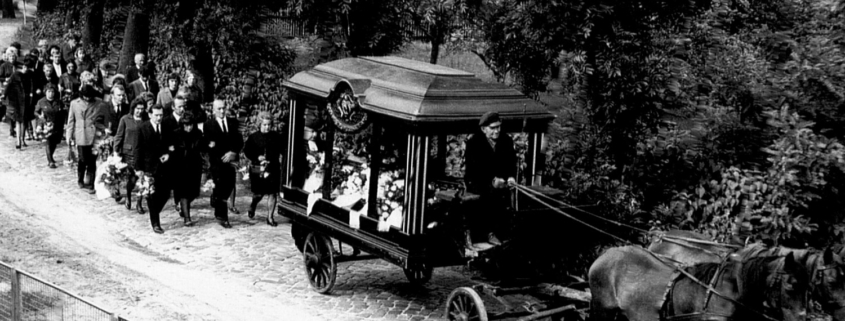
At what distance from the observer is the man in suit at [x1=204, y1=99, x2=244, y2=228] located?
17328 mm

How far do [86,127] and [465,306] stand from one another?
9.16 metres

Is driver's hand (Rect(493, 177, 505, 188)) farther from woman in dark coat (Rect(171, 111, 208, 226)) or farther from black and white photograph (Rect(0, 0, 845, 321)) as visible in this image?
woman in dark coat (Rect(171, 111, 208, 226))

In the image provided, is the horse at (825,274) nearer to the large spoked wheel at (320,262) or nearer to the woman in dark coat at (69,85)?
the large spoked wheel at (320,262)

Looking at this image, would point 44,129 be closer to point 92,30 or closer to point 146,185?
point 146,185

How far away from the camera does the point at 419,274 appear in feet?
45.6

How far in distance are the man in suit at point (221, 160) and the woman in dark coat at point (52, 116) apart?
4228 millimetres

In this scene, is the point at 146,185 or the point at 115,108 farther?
the point at 115,108

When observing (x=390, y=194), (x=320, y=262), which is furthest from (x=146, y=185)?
(x=390, y=194)

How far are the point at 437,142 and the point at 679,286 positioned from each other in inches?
160

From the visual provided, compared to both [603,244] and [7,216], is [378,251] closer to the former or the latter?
[603,244]

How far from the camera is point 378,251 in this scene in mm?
13258

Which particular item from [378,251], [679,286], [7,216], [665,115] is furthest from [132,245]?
[679,286]

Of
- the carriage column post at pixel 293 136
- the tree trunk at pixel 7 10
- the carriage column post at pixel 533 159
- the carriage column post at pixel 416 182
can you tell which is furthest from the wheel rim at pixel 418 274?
the tree trunk at pixel 7 10

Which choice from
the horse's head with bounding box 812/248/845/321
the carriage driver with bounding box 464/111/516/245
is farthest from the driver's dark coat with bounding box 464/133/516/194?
the horse's head with bounding box 812/248/845/321
